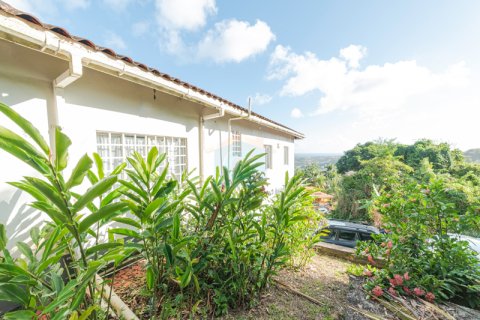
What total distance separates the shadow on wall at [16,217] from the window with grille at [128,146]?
1176 mm

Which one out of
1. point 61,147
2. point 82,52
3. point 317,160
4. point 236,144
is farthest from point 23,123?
point 317,160

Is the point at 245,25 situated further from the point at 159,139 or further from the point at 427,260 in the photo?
the point at 427,260

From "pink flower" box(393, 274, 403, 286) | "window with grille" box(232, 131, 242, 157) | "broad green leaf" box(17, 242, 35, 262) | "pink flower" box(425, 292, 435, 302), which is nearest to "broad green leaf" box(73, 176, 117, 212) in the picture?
"broad green leaf" box(17, 242, 35, 262)

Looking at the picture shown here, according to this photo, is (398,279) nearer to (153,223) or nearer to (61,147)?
(153,223)

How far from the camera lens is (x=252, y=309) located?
2480mm

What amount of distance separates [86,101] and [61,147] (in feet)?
8.84

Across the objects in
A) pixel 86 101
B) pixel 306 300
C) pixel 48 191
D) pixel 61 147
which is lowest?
pixel 306 300

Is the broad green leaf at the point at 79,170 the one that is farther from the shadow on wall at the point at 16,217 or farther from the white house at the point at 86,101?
the shadow on wall at the point at 16,217

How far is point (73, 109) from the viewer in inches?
118

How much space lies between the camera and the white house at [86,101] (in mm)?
2328

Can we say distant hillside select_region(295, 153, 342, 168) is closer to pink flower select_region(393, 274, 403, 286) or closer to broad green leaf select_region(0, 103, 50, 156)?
pink flower select_region(393, 274, 403, 286)

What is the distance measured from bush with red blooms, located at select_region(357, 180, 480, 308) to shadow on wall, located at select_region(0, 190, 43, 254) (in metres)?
5.18

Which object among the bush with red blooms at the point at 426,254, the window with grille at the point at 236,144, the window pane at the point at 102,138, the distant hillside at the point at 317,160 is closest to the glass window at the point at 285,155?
the window with grille at the point at 236,144

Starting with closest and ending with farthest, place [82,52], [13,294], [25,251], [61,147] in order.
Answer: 1. [61,147]
2. [13,294]
3. [25,251]
4. [82,52]
